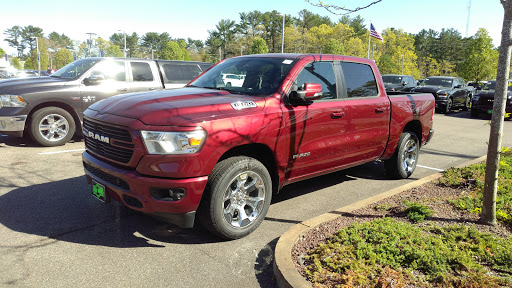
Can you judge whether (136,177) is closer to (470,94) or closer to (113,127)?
(113,127)

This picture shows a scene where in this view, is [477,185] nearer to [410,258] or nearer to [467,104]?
[410,258]

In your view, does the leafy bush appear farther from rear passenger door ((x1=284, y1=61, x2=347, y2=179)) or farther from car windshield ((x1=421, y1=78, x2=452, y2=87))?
car windshield ((x1=421, y1=78, x2=452, y2=87))

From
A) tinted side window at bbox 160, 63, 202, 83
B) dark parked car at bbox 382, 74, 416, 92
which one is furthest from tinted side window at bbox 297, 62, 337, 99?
dark parked car at bbox 382, 74, 416, 92

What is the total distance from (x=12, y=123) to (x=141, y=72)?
2.98 meters

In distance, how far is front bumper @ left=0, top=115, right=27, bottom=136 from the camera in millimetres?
7422

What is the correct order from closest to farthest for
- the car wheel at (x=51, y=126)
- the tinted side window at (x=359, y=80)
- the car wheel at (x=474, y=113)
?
the tinted side window at (x=359, y=80) → the car wheel at (x=51, y=126) → the car wheel at (x=474, y=113)

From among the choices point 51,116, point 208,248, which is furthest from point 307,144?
point 51,116

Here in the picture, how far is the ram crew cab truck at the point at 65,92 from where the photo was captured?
24.7ft

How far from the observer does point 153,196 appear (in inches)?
128

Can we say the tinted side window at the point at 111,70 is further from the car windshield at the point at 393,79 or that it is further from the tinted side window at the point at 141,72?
the car windshield at the point at 393,79

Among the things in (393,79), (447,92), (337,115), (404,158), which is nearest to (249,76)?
(337,115)

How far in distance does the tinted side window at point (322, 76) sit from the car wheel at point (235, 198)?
1217 millimetres

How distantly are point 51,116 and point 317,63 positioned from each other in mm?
6036

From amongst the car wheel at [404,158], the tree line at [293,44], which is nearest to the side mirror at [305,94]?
the car wheel at [404,158]
